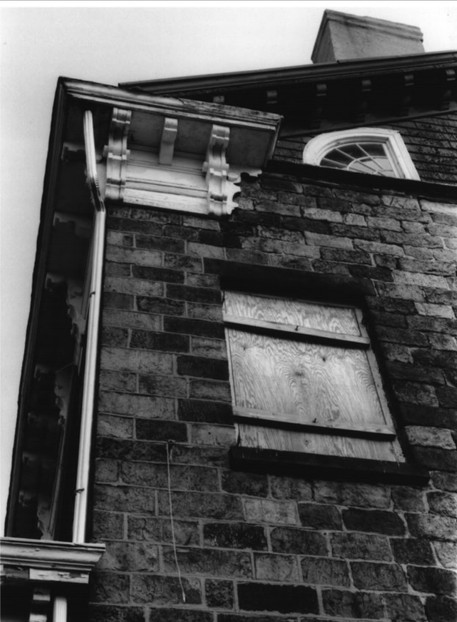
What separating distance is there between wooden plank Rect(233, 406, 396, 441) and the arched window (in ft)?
12.1

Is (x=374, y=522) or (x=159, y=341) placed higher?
(x=159, y=341)

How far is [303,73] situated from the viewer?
9.18 meters

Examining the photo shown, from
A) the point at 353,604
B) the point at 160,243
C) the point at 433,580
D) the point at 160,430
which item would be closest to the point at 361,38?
the point at 160,243

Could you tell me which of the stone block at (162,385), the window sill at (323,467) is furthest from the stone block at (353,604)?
the stone block at (162,385)

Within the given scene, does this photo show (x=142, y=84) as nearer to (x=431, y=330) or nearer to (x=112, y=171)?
(x=112, y=171)

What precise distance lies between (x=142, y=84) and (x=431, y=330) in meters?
3.66

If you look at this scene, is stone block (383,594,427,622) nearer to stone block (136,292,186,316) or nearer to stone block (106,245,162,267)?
stone block (136,292,186,316)

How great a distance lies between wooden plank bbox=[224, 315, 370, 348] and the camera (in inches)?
255

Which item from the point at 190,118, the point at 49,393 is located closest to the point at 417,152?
the point at 190,118

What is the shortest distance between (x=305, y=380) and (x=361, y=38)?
7.81 metres

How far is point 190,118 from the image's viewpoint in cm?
764

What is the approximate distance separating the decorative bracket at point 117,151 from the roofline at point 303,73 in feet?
1.04

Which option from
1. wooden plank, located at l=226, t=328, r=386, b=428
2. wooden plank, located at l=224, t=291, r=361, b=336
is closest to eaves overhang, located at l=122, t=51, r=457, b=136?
wooden plank, located at l=224, t=291, r=361, b=336

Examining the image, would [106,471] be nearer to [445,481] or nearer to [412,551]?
[412,551]
